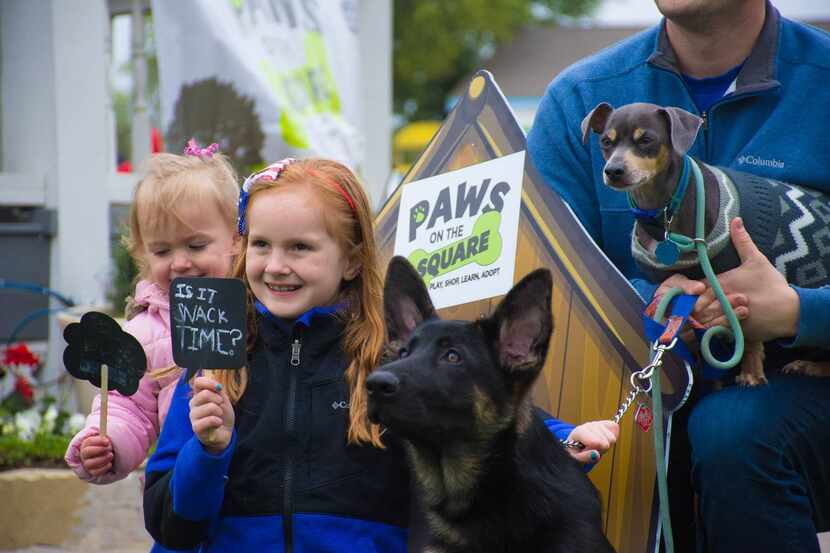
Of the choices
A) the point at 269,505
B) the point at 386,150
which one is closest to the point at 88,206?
the point at 386,150

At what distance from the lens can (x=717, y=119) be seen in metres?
3.14

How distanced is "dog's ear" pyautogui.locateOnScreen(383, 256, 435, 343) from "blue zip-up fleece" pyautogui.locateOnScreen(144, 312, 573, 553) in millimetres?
225

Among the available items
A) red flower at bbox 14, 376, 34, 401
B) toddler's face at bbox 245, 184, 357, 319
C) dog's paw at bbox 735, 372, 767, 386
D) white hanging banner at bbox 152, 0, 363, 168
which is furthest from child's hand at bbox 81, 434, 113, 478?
white hanging banner at bbox 152, 0, 363, 168

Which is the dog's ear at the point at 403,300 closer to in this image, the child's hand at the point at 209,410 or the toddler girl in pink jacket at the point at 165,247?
the child's hand at the point at 209,410

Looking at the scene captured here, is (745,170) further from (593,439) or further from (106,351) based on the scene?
(106,351)

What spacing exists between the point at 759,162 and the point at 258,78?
3700 millimetres

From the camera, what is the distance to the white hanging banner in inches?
233

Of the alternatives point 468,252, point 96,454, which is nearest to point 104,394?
point 96,454

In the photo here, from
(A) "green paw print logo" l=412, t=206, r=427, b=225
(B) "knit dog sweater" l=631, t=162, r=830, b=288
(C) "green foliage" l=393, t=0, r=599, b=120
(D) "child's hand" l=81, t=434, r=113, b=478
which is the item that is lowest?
(C) "green foliage" l=393, t=0, r=599, b=120

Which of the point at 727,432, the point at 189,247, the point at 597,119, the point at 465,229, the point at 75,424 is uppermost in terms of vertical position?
the point at 597,119

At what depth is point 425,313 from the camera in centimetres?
266

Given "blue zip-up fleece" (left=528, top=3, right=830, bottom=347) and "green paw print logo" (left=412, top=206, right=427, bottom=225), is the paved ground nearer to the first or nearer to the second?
"green paw print logo" (left=412, top=206, right=427, bottom=225)

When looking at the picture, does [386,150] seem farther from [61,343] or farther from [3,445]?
[3,445]

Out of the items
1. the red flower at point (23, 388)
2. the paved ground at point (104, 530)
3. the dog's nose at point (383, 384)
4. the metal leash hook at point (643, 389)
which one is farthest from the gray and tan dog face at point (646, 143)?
the red flower at point (23, 388)
